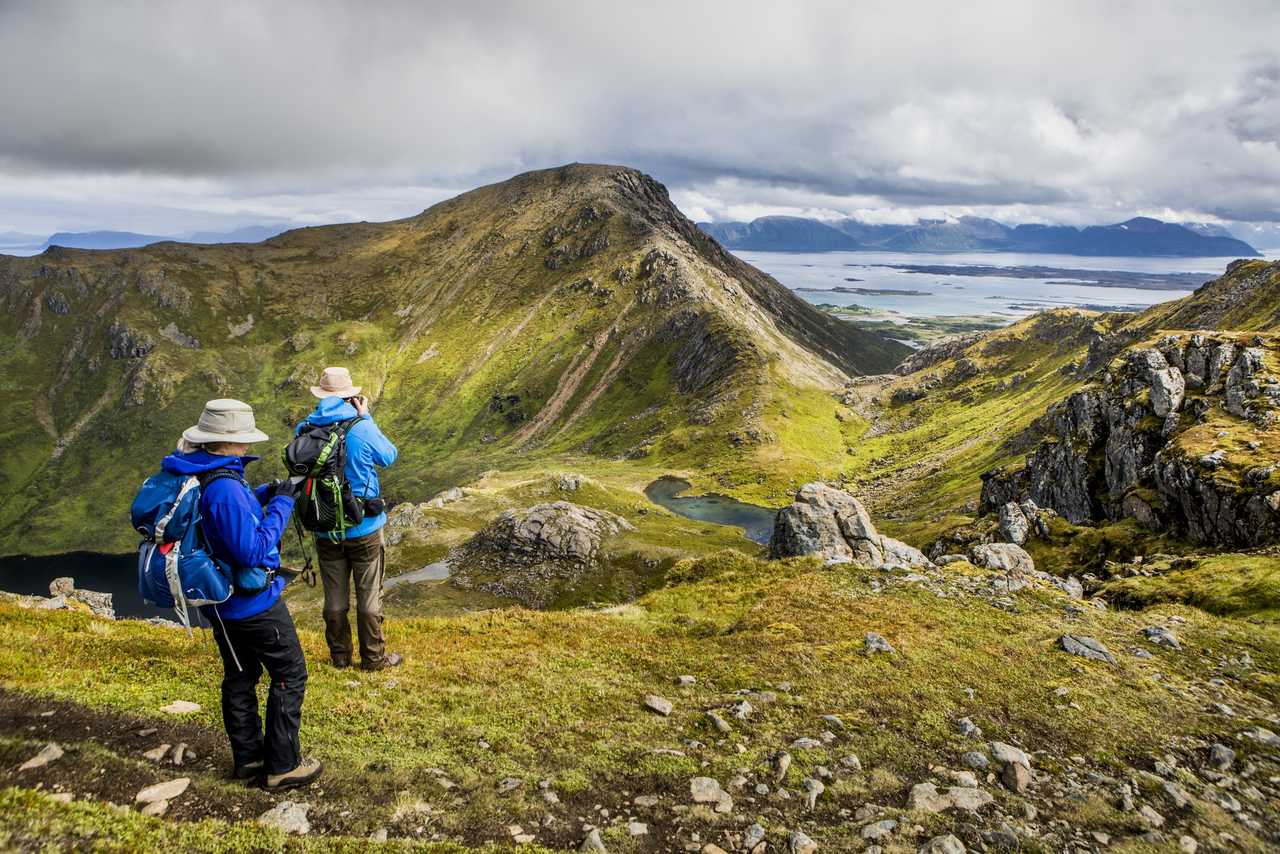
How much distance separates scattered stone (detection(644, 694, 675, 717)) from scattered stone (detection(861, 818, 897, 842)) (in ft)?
16.9

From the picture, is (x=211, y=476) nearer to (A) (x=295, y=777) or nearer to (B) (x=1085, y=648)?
(A) (x=295, y=777)

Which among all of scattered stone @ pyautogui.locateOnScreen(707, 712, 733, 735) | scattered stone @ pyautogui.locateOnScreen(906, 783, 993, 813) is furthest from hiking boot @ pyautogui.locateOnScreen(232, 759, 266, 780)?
scattered stone @ pyautogui.locateOnScreen(906, 783, 993, 813)

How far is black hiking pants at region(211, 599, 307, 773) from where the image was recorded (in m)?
9.57

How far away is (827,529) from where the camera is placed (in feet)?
169

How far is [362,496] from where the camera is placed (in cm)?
1344

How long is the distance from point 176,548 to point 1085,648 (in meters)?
23.1

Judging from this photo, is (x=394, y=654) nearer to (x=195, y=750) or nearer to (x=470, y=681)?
(x=470, y=681)

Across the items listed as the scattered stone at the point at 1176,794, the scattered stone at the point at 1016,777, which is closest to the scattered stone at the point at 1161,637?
the scattered stone at the point at 1176,794

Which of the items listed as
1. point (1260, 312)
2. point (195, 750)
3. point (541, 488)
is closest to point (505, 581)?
point (541, 488)

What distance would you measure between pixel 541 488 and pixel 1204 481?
370 ft

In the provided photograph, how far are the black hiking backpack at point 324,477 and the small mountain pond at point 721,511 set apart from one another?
496 feet

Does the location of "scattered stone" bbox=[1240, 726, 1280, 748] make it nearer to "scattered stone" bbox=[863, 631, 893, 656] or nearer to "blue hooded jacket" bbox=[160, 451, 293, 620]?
"scattered stone" bbox=[863, 631, 893, 656]

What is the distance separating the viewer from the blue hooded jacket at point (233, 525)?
895 centimetres

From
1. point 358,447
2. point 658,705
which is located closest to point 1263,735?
point 658,705
